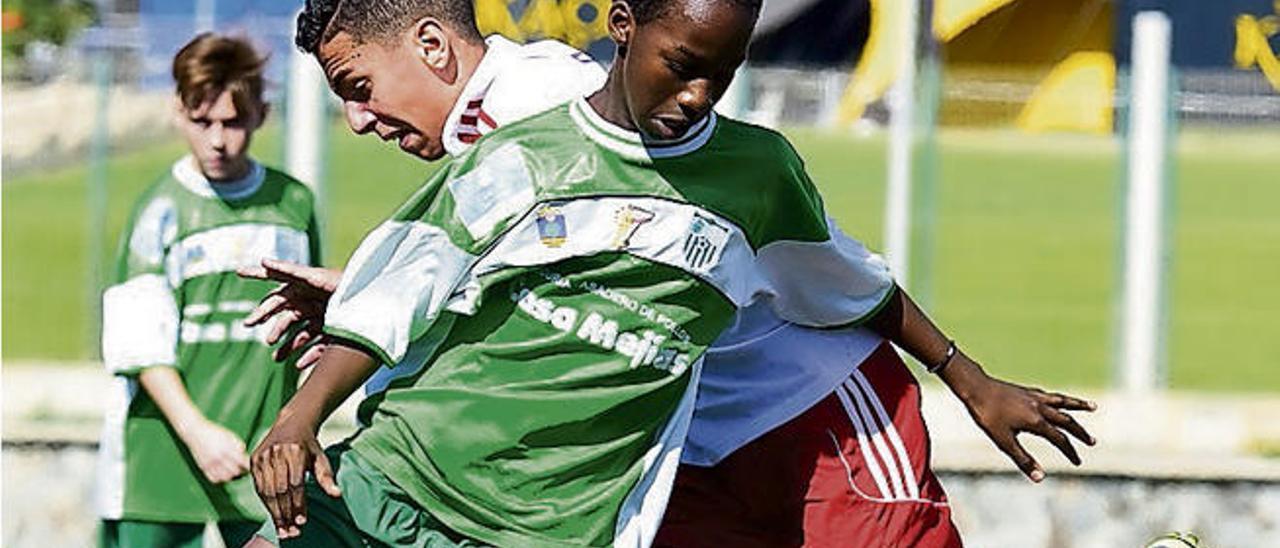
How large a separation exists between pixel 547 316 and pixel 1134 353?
739 centimetres

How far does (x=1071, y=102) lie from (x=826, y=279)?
9.96m

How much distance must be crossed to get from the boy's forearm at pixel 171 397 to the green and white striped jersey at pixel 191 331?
32 mm

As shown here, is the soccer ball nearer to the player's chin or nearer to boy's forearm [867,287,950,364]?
boy's forearm [867,287,950,364]

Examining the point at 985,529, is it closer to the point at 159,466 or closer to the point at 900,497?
the point at 159,466

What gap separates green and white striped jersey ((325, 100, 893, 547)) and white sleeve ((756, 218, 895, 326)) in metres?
0.16

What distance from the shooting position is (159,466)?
6973mm

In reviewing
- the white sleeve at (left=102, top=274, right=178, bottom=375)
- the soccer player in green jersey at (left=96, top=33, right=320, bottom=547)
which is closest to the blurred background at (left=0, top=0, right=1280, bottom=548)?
the soccer player in green jersey at (left=96, top=33, right=320, bottom=547)

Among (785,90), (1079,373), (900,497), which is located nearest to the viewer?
(900,497)

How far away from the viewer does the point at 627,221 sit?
4.29 m

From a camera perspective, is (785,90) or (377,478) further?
(785,90)

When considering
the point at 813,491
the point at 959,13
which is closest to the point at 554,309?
the point at 813,491

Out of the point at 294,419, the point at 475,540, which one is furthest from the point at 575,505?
the point at 294,419

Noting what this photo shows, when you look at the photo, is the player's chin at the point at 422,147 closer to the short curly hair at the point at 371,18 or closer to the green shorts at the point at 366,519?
the short curly hair at the point at 371,18

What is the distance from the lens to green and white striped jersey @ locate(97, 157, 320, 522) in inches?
270
